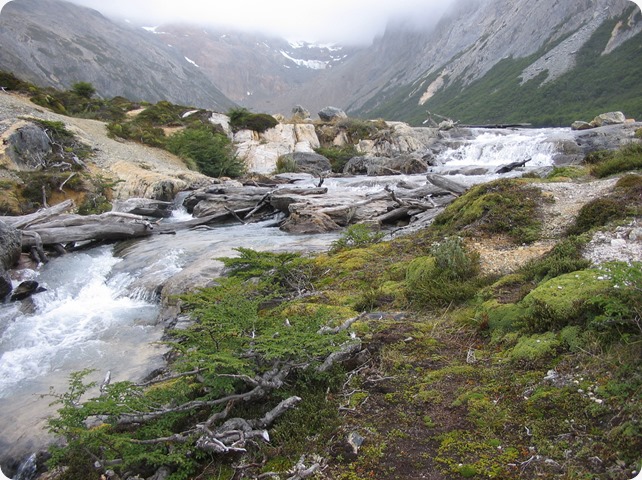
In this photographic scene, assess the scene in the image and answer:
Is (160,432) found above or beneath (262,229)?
above

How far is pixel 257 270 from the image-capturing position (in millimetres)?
7930

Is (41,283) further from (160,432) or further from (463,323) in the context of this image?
(463,323)

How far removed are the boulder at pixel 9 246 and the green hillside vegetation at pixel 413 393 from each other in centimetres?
893

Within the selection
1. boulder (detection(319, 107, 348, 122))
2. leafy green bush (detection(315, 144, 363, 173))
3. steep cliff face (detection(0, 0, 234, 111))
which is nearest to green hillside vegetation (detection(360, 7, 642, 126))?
boulder (detection(319, 107, 348, 122))

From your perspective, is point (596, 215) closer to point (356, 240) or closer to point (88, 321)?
point (356, 240)

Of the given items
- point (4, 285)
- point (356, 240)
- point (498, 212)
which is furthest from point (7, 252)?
point (498, 212)

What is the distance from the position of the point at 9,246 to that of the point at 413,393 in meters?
12.8

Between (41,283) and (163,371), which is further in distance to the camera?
(41,283)

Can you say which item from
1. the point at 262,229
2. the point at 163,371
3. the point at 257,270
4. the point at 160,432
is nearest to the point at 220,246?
the point at 262,229

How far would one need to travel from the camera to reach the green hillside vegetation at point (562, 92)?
78188 mm

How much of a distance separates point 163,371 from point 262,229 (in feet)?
37.5

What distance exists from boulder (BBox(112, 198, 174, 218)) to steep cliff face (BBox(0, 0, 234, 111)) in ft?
359

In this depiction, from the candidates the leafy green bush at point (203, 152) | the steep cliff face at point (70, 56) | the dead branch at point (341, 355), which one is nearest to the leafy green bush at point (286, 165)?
the leafy green bush at point (203, 152)

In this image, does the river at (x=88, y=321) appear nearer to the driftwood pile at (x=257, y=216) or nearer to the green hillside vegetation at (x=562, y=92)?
the driftwood pile at (x=257, y=216)
